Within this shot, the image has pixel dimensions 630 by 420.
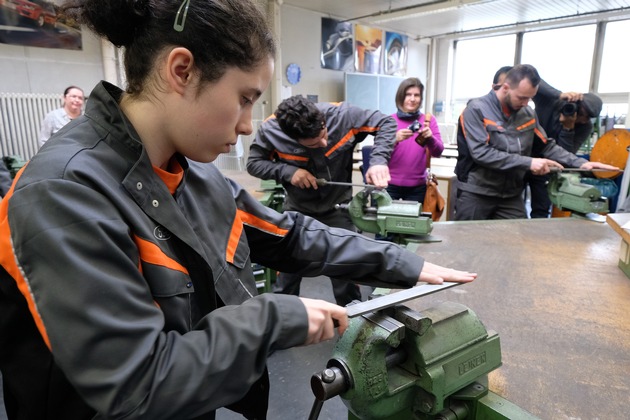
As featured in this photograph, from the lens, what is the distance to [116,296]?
1.69ft

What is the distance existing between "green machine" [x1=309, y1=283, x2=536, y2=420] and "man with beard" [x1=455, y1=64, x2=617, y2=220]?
1758 millimetres

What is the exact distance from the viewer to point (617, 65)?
6984 millimetres

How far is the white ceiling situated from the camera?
611 cm

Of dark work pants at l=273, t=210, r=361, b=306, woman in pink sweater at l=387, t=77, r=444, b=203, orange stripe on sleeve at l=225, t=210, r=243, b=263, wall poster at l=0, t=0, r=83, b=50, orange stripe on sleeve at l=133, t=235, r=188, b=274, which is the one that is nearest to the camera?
orange stripe on sleeve at l=133, t=235, r=188, b=274

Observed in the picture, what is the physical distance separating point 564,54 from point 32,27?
8097 mm

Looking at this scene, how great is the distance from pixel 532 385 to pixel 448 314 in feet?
0.83

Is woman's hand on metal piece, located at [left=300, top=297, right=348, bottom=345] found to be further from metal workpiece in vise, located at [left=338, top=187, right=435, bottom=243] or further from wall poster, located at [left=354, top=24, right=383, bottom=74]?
wall poster, located at [left=354, top=24, right=383, bottom=74]

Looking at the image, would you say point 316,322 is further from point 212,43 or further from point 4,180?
point 4,180

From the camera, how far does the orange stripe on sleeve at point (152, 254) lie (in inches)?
24.1

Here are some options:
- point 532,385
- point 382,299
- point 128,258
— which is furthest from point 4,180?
point 532,385

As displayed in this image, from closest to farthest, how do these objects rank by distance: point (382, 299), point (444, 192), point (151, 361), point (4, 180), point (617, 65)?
point (151, 361) < point (382, 299) < point (4, 180) < point (444, 192) < point (617, 65)

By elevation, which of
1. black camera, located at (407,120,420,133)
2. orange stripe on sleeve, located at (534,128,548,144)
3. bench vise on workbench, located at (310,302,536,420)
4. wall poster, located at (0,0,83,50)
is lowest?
bench vise on workbench, located at (310,302,536,420)

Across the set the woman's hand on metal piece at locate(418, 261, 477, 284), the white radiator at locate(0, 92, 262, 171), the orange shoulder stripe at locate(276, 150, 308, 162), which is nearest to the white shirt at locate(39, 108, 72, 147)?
the white radiator at locate(0, 92, 262, 171)

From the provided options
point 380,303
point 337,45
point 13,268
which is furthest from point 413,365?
point 337,45
